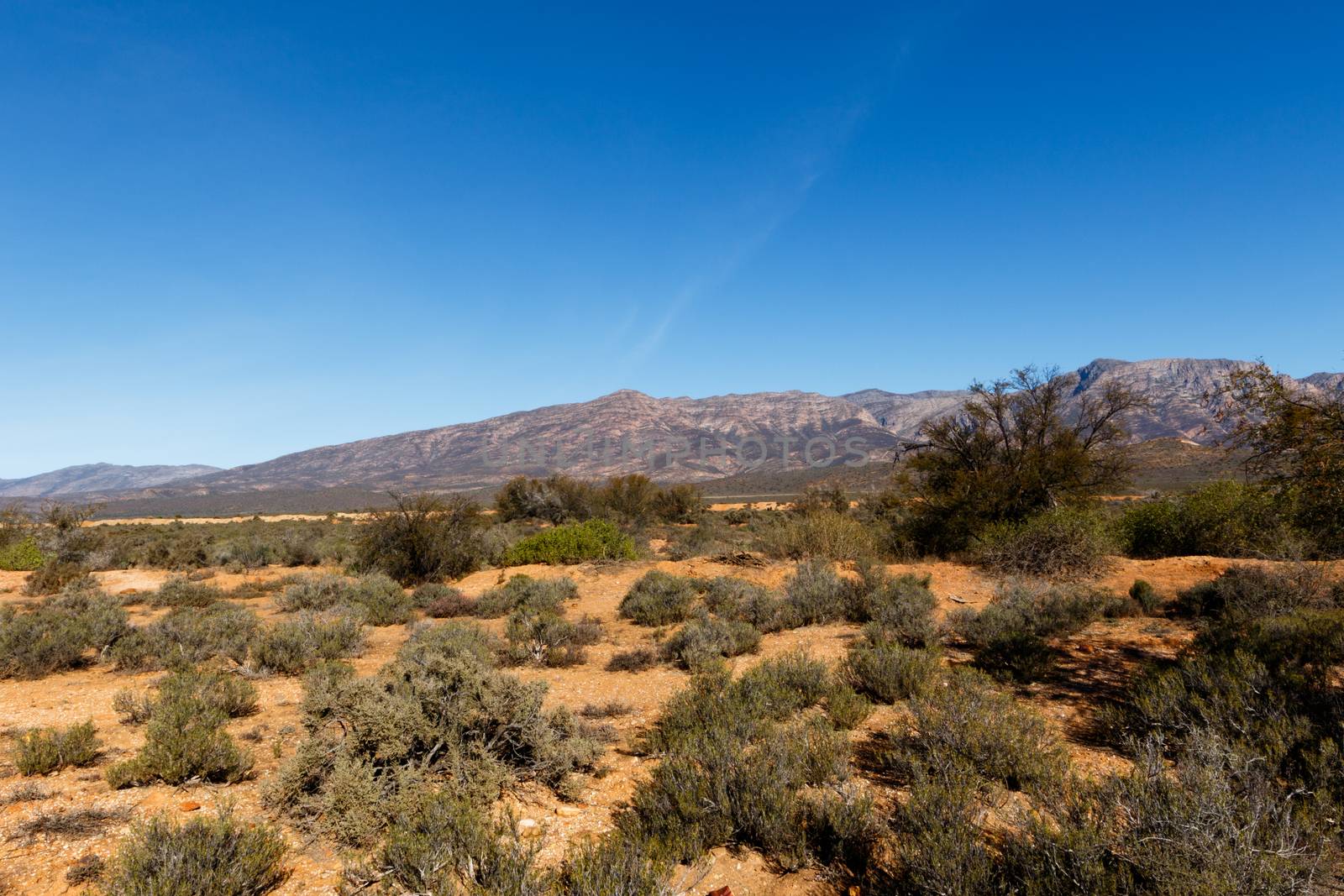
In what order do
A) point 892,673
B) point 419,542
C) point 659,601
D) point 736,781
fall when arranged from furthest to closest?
1. point 419,542
2. point 659,601
3. point 892,673
4. point 736,781

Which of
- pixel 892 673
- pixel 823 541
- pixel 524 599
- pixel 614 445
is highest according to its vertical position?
pixel 614 445

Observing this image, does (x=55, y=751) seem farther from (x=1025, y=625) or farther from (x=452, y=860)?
(x=1025, y=625)

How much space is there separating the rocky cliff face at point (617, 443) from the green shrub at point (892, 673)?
112092mm

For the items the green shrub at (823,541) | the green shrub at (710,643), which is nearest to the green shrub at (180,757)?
the green shrub at (710,643)

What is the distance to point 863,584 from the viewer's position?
37.6 feet

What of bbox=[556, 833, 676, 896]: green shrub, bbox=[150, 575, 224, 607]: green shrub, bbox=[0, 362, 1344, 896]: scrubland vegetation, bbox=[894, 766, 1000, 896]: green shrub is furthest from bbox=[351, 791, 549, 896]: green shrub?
bbox=[150, 575, 224, 607]: green shrub

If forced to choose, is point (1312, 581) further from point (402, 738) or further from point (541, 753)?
point (402, 738)

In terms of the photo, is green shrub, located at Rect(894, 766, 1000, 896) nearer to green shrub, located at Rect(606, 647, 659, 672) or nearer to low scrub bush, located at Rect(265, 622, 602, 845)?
low scrub bush, located at Rect(265, 622, 602, 845)

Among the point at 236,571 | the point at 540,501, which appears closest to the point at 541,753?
the point at 236,571

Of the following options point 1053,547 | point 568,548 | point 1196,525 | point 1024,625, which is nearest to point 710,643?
point 1024,625

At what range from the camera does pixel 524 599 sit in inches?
515

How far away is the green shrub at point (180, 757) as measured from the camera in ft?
16.0

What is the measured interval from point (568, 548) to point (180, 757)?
1457 centimetres

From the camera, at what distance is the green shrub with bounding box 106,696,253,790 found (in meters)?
4.88
